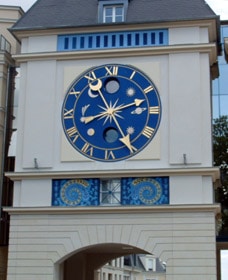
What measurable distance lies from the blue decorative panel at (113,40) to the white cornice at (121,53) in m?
0.31

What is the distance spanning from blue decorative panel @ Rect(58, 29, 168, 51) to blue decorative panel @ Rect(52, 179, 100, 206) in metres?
5.08

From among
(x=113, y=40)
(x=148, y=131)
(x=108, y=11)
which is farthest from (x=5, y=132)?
(x=148, y=131)

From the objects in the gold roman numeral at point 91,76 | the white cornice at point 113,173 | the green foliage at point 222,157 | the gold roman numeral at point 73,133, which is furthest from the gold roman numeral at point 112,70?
the green foliage at point 222,157

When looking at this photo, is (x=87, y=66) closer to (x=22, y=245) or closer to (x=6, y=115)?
(x=6, y=115)

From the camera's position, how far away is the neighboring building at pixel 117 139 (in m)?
25.0

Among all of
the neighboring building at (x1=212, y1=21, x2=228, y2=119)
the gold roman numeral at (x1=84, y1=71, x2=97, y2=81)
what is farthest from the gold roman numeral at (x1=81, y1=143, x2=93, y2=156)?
the neighboring building at (x1=212, y1=21, x2=228, y2=119)

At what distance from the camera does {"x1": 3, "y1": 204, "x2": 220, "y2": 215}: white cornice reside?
24672mm

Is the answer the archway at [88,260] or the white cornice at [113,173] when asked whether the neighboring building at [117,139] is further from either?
the archway at [88,260]

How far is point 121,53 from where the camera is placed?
26.7 m

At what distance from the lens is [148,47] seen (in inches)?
1040

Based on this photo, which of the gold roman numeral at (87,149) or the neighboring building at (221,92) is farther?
the neighboring building at (221,92)

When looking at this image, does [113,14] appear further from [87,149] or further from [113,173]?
[113,173]

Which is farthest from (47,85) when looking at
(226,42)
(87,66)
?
(226,42)

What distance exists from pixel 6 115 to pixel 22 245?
667cm
